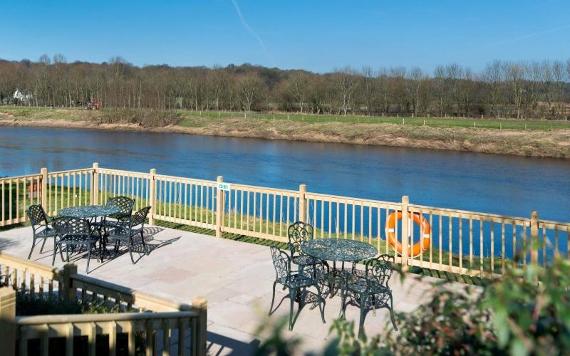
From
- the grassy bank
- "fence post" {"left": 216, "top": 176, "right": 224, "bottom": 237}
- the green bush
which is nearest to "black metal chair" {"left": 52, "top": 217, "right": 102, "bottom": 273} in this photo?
"fence post" {"left": 216, "top": 176, "right": 224, "bottom": 237}

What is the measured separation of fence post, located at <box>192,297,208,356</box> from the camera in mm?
3705

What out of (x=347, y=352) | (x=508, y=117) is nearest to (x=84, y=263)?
(x=347, y=352)

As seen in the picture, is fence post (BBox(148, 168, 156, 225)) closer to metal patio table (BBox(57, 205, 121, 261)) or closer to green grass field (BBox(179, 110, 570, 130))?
metal patio table (BBox(57, 205, 121, 261))

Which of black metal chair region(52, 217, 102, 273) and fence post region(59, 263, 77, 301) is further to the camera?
black metal chair region(52, 217, 102, 273)

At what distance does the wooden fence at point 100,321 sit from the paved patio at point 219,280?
0.69 meters

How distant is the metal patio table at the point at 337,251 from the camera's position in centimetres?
564

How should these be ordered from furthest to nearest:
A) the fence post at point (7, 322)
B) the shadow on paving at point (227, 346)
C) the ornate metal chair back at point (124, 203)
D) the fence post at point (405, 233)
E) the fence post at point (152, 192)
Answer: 1. the fence post at point (152, 192)
2. the ornate metal chair back at point (124, 203)
3. the fence post at point (405, 233)
4. the shadow on paving at point (227, 346)
5. the fence post at point (7, 322)


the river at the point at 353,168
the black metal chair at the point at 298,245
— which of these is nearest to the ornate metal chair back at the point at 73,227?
the black metal chair at the point at 298,245

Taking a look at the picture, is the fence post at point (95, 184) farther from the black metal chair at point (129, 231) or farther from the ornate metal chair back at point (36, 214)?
the ornate metal chair back at point (36, 214)

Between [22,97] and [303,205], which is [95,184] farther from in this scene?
[22,97]

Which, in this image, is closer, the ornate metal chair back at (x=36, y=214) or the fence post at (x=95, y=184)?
the ornate metal chair back at (x=36, y=214)

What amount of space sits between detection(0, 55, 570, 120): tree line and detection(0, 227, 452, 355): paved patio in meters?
53.3

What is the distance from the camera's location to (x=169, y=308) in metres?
3.82

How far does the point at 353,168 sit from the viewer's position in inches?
1131
